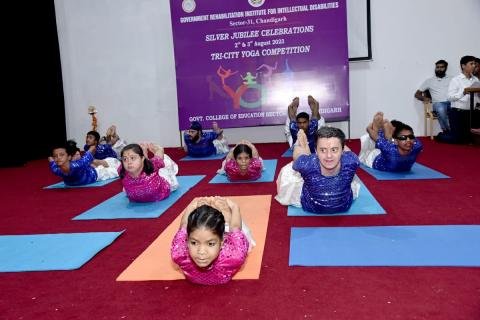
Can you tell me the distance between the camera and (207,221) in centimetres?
163

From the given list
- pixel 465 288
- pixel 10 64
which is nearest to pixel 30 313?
pixel 465 288

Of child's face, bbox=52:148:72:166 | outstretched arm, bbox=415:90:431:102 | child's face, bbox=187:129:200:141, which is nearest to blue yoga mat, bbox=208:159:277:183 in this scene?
child's face, bbox=187:129:200:141

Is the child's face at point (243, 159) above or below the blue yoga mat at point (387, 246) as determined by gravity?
above

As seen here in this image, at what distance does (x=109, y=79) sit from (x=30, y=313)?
21.0ft

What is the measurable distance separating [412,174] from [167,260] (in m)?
2.76

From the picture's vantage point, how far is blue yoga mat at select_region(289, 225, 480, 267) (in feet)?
6.53

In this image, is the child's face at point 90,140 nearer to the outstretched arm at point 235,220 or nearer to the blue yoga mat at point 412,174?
the blue yoga mat at point 412,174

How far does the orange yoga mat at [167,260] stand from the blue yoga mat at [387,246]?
20cm

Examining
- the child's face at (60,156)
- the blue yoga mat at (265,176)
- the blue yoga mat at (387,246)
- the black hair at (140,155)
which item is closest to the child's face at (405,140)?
the blue yoga mat at (265,176)

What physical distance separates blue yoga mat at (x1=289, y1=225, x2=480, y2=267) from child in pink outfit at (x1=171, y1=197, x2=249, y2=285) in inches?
13.6

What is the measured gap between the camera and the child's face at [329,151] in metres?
2.51

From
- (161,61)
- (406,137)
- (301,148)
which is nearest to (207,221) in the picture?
(301,148)

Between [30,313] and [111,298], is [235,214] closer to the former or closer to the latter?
[111,298]

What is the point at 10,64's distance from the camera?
244 inches
